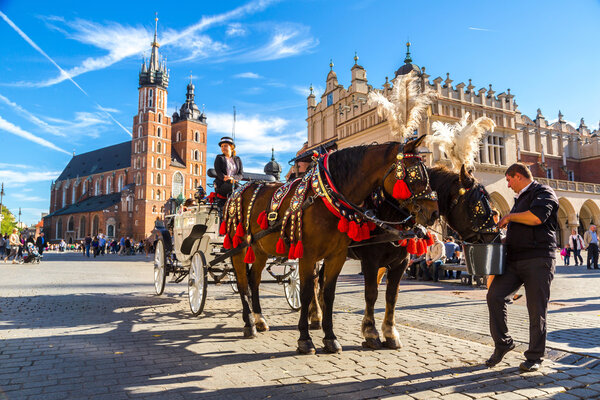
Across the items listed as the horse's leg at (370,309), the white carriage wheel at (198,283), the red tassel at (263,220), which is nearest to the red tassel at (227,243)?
the white carriage wheel at (198,283)

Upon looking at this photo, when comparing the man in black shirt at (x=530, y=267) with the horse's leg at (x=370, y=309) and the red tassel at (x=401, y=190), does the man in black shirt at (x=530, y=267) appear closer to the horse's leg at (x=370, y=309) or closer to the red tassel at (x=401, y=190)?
the red tassel at (x=401, y=190)

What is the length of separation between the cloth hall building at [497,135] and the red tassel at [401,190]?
22.4 meters

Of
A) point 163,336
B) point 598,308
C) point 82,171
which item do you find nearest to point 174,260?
point 163,336

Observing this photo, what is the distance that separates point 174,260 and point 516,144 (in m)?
36.5

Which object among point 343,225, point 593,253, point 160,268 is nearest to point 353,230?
point 343,225

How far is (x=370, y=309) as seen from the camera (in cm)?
456

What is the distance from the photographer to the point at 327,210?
430 cm

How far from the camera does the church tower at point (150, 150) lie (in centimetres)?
7812

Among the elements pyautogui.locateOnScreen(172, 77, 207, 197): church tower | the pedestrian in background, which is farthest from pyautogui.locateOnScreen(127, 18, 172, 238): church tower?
the pedestrian in background

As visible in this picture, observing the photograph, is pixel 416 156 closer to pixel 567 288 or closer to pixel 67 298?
pixel 67 298

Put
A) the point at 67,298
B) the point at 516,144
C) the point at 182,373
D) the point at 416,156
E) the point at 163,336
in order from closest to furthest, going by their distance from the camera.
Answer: the point at 182,373
the point at 416,156
the point at 163,336
the point at 67,298
the point at 516,144

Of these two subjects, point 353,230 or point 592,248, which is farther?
point 592,248

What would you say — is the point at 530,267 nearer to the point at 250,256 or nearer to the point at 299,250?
the point at 299,250

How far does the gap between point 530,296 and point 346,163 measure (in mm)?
2136
